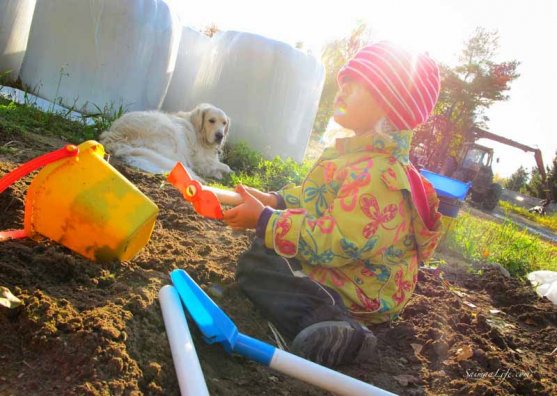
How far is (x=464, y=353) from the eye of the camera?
6.00 feet

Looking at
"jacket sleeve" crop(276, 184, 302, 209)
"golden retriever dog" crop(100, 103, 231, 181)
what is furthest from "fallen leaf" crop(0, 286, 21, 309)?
"golden retriever dog" crop(100, 103, 231, 181)

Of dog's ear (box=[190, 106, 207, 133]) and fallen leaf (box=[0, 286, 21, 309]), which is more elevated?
fallen leaf (box=[0, 286, 21, 309])

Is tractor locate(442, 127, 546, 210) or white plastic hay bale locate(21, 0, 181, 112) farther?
tractor locate(442, 127, 546, 210)

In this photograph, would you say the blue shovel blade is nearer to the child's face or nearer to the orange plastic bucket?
the orange plastic bucket

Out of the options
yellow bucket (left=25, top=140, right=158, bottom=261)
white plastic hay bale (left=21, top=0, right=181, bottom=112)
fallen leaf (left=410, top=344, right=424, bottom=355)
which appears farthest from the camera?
white plastic hay bale (left=21, top=0, right=181, bottom=112)

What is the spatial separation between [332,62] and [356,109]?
13193 millimetres

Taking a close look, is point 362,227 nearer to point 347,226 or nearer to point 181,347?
point 347,226

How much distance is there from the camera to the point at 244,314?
1675mm

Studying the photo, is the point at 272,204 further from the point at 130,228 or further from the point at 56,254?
the point at 56,254

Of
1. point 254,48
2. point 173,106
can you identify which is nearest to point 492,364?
point 254,48

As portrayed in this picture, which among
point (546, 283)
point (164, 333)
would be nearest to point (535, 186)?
point (546, 283)

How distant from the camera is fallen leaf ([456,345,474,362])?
182 centimetres

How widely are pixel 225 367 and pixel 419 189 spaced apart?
960mm

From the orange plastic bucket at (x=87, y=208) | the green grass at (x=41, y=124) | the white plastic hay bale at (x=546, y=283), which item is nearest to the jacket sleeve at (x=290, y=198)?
the orange plastic bucket at (x=87, y=208)
